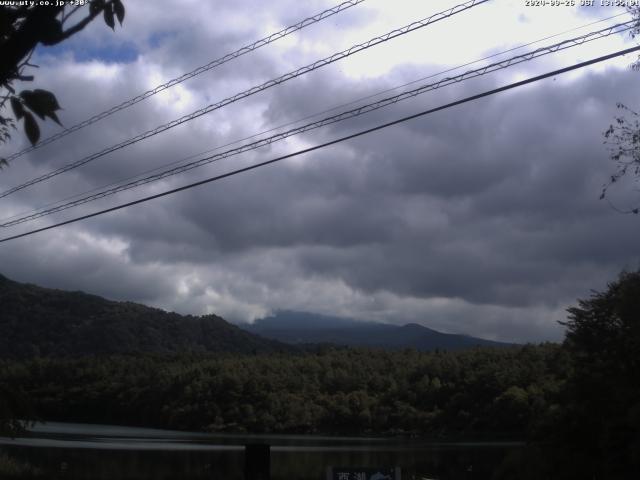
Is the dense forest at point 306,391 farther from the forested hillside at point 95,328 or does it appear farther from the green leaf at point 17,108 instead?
the green leaf at point 17,108

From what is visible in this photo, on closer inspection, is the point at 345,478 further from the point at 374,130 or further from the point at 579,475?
the point at 579,475

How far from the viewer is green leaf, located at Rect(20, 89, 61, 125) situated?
4.11m

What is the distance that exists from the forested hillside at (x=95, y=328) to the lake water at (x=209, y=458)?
2857 centimetres

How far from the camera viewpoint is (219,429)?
277 ft

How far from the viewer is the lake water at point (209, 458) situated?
37062 mm


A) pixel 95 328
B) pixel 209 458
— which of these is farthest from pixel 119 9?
pixel 95 328

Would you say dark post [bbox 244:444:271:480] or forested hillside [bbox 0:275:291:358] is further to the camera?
forested hillside [bbox 0:275:291:358]

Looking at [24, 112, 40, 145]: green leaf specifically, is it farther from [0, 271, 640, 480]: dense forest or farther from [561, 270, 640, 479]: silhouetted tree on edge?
[0, 271, 640, 480]: dense forest

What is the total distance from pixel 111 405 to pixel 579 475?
71.1 m

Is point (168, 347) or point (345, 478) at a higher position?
point (168, 347)

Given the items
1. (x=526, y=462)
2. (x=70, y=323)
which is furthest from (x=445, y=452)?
(x=70, y=323)

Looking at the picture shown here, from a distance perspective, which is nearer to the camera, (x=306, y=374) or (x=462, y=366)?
(x=462, y=366)

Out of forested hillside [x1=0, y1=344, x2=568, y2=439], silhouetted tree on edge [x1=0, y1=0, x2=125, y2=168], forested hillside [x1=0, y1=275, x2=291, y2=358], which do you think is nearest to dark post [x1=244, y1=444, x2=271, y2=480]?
silhouetted tree on edge [x1=0, y1=0, x2=125, y2=168]

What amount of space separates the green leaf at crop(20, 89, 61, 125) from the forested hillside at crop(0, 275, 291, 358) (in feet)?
262
